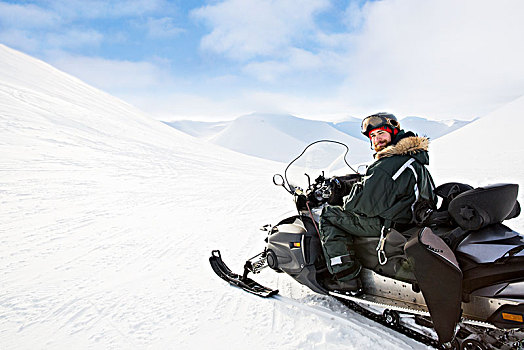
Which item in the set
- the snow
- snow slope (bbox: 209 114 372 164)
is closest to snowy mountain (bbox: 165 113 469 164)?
snow slope (bbox: 209 114 372 164)

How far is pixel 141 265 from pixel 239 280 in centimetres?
139

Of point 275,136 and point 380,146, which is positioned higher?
point 275,136

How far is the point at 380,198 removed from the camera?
2615 millimetres

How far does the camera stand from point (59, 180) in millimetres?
9469

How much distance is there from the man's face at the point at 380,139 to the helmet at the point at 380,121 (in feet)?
0.16

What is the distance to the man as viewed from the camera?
2.58 metres

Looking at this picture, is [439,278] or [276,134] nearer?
[439,278]

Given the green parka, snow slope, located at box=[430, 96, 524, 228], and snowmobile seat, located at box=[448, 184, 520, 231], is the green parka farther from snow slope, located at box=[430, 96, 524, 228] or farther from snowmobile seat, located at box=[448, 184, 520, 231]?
snow slope, located at box=[430, 96, 524, 228]

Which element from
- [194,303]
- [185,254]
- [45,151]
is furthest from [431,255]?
[45,151]

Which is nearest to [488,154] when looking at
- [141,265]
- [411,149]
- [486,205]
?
[411,149]

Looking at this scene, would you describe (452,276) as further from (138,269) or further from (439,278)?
(138,269)

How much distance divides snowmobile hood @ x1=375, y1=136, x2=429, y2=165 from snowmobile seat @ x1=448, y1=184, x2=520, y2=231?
508 millimetres

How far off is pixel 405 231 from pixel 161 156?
16.4 m

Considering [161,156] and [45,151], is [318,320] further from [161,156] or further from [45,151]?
[161,156]
